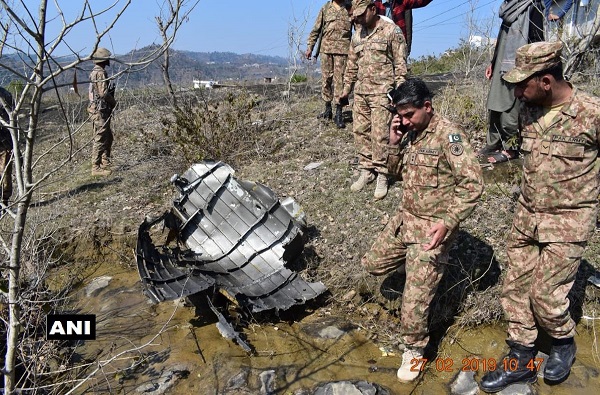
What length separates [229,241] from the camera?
4648mm

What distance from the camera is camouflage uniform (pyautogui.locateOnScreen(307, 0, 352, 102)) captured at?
661 centimetres

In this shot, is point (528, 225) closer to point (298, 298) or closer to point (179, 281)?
point (298, 298)

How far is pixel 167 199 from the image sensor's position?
243 inches

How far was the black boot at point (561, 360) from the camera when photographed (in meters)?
2.87

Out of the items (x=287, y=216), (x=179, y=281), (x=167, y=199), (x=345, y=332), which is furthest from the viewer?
(x=167, y=199)

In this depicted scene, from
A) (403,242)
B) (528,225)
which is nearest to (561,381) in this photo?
(528,225)

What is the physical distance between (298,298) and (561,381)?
1.92 metres

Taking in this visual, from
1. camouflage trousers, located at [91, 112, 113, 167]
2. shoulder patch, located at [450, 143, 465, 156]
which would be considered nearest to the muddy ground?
camouflage trousers, located at [91, 112, 113, 167]

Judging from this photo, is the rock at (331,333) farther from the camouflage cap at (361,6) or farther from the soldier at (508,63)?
the camouflage cap at (361,6)

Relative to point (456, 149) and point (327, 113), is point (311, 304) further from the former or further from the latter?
point (327, 113)

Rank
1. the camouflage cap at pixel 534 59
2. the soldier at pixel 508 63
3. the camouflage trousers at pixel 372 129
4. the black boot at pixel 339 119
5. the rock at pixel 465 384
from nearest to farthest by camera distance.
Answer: the camouflage cap at pixel 534 59, the rock at pixel 465 384, the soldier at pixel 508 63, the camouflage trousers at pixel 372 129, the black boot at pixel 339 119

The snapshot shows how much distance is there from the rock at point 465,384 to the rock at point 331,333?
0.89 metres

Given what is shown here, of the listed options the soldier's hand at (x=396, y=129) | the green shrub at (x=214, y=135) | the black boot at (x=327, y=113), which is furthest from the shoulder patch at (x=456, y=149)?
the black boot at (x=327, y=113)

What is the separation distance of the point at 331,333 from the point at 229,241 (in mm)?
1521
